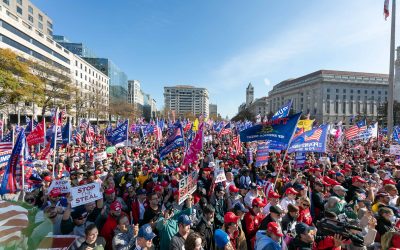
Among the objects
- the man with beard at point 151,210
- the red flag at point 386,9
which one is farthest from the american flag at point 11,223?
the red flag at point 386,9

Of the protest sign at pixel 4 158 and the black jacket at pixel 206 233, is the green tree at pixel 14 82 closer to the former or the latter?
the protest sign at pixel 4 158

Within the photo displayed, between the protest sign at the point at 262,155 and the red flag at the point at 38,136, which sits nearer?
the protest sign at the point at 262,155

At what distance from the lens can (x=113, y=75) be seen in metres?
94.9

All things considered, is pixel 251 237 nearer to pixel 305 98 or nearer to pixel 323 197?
pixel 323 197

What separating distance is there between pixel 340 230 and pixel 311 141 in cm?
697

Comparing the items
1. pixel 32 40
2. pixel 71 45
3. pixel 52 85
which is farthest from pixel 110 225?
pixel 71 45

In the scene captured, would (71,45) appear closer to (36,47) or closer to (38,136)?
(36,47)

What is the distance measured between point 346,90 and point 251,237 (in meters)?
114

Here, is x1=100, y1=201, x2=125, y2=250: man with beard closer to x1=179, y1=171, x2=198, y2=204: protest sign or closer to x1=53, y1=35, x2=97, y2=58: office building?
x1=179, y1=171, x2=198, y2=204: protest sign

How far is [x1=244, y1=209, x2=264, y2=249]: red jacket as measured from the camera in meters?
4.63

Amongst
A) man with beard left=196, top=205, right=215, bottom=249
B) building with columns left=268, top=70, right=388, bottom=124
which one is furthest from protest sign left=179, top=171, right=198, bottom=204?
building with columns left=268, top=70, right=388, bottom=124

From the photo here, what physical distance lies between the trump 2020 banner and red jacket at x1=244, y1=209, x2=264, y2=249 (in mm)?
4905

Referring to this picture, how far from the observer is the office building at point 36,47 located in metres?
37.8

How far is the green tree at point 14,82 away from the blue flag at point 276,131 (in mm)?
28378
